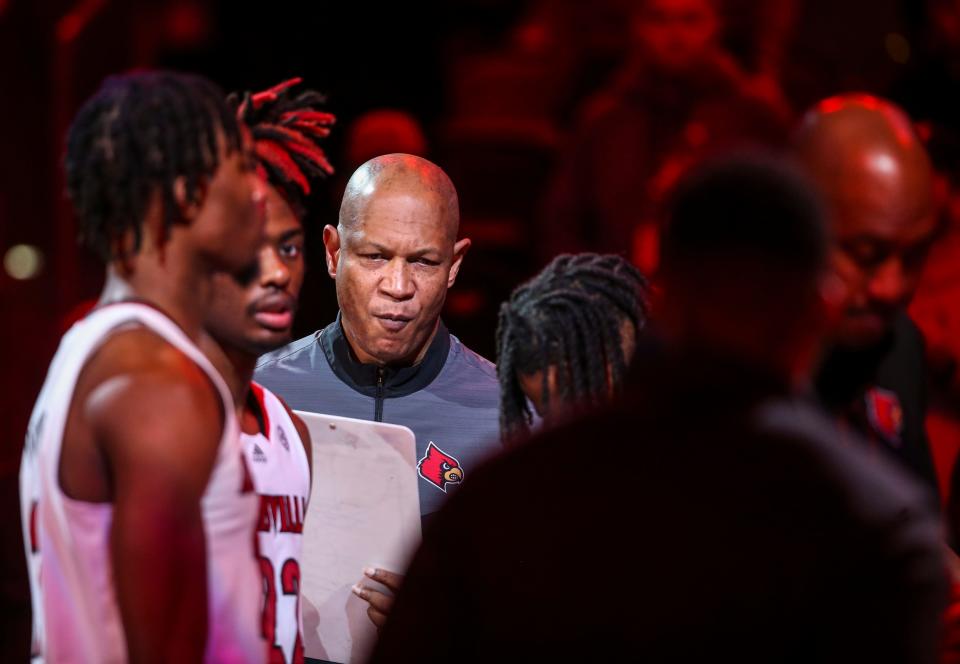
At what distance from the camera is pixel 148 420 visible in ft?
6.61

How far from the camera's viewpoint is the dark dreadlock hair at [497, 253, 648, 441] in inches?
105

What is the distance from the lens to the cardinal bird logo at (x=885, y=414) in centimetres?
274

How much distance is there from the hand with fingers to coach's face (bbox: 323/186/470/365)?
0.71m

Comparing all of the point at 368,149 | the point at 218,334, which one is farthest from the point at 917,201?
the point at 368,149

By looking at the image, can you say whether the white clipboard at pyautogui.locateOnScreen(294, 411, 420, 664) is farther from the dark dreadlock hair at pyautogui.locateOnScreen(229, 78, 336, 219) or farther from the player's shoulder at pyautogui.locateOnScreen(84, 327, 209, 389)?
the player's shoulder at pyautogui.locateOnScreen(84, 327, 209, 389)

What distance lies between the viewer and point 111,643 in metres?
2.08

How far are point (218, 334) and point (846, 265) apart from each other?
1.21 metres

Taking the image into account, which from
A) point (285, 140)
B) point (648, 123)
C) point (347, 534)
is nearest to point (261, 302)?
point (285, 140)

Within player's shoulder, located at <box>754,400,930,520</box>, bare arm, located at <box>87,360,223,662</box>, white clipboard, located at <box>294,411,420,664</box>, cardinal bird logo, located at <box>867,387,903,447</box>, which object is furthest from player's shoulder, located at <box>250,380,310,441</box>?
player's shoulder, located at <box>754,400,930,520</box>

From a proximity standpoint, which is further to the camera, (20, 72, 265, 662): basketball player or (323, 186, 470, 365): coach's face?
(323, 186, 470, 365): coach's face

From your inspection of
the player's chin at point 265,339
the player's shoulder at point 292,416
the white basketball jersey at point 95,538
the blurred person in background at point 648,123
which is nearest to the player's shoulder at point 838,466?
the white basketball jersey at point 95,538

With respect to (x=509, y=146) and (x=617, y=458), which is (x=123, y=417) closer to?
(x=617, y=458)

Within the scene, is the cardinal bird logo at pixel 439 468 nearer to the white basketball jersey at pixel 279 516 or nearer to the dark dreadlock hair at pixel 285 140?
the white basketball jersey at pixel 279 516

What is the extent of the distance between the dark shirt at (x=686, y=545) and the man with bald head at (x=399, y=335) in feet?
5.68
